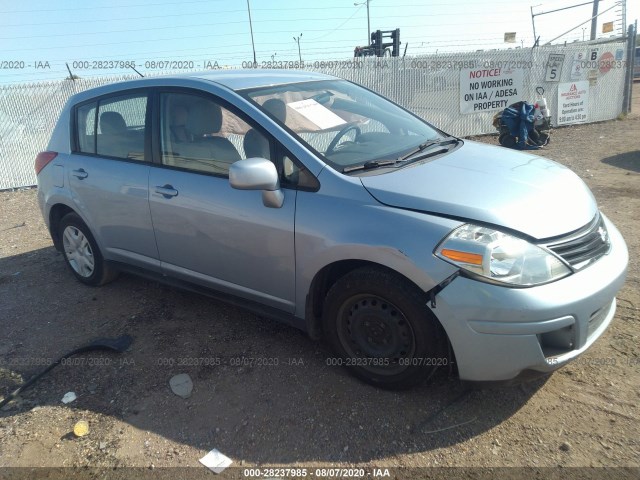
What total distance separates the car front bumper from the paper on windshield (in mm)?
1500

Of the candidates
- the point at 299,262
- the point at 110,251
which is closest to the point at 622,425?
the point at 299,262

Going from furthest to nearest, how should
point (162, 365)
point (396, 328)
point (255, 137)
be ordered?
point (162, 365), point (255, 137), point (396, 328)

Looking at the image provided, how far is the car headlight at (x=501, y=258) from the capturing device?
90.7 inches

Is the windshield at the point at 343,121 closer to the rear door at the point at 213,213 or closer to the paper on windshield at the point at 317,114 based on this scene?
the paper on windshield at the point at 317,114

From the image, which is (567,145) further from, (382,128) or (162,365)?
(162,365)

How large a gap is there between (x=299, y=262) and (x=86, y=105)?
274 centimetres

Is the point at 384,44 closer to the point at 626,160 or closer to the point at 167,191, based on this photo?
the point at 626,160

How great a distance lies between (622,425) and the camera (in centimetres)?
250

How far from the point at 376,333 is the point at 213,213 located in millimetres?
1305

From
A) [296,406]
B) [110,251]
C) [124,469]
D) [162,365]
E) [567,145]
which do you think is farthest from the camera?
[567,145]

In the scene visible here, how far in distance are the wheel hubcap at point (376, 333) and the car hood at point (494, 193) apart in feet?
1.92

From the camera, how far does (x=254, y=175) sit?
275 centimetres

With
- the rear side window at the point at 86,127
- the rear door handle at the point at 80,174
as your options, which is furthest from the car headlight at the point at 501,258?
the rear side window at the point at 86,127

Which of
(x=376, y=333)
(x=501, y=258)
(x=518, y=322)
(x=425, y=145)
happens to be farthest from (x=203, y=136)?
(x=518, y=322)
